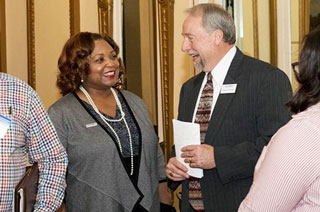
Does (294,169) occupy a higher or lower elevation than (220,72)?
lower

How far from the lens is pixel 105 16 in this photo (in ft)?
16.8

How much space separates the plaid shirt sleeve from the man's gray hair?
99 centimetres

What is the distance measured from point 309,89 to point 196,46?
116 centimetres

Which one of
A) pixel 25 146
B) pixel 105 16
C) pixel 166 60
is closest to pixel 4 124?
pixel 25 146

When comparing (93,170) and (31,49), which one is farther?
(31,49)

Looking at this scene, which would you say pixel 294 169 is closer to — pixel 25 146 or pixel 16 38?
pixel 25 146

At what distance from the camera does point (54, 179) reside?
192cm

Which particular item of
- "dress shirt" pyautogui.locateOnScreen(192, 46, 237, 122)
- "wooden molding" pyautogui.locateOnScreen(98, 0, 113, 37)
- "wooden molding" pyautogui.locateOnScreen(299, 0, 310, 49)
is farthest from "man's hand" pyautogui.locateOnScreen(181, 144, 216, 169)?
"wooden molding" pyautogui.locateOnScreen(98, 0, 113, 37)

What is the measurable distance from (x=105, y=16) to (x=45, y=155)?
341 centimetres

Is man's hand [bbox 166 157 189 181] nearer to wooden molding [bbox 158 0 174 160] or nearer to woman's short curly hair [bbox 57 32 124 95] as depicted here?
woman's short curly hair [bbox 57 32 124 95]

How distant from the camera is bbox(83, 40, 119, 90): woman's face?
2930mm

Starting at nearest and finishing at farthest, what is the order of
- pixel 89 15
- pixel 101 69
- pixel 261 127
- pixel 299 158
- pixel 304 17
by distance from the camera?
1. pixel 299 158
2. pixel 261 127
3. pixel 101 69
4. pixel 304 17
5. pixel 89 15

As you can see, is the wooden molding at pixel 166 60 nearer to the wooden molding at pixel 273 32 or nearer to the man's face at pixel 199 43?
the wooden molding at pixel 273 32

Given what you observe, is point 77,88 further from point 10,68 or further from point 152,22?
point 10,68
